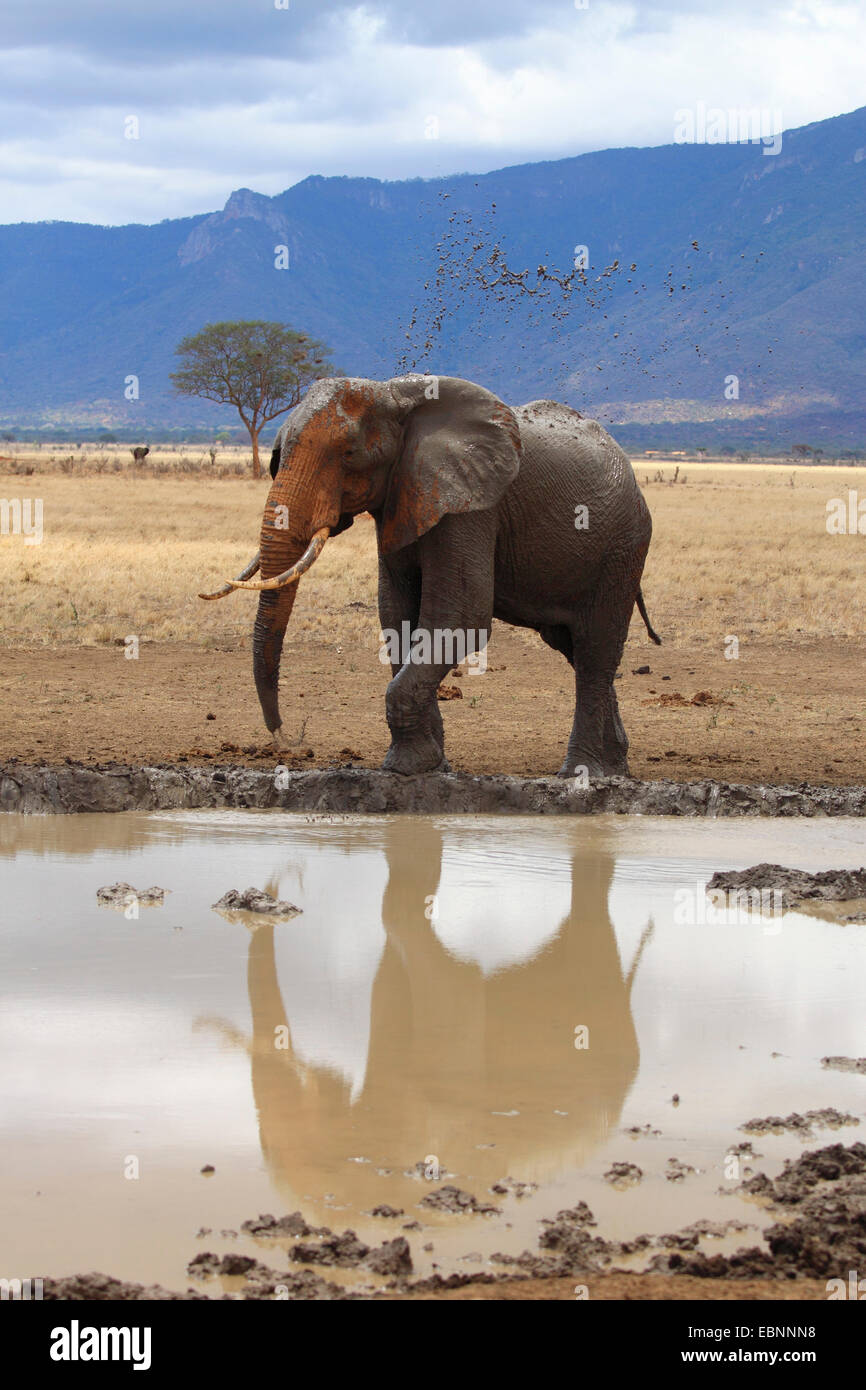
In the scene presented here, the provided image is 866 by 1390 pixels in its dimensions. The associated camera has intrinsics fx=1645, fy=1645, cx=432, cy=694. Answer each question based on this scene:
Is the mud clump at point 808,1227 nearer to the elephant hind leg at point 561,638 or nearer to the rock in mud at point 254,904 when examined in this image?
the rock in mud at point 254,904

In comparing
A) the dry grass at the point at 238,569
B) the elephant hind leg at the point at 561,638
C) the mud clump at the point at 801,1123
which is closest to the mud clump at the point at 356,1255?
the mud clump at the point at 801,1123

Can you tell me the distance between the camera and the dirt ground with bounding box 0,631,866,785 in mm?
11078

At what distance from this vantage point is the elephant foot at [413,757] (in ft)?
31.9

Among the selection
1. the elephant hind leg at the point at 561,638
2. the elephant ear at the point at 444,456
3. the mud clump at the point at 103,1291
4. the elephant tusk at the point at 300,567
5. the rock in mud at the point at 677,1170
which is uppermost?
the elephant ear at the point at 444,456

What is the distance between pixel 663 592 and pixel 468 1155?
16.7 meters

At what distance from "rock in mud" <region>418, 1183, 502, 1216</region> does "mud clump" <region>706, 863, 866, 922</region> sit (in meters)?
3.75

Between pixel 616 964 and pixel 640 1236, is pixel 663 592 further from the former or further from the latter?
pixel 640 1236

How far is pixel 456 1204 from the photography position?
4336 millimetres

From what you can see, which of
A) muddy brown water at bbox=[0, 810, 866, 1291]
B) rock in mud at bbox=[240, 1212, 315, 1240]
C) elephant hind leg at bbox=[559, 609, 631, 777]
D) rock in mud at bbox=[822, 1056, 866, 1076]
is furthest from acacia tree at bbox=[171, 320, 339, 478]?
rock in mud at bbox=[240, 1212, 315, 1240]

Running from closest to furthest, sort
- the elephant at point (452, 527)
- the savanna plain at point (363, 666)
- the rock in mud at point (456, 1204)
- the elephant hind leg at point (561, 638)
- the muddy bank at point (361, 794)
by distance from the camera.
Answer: the rock in mud at point (456, 1204)
the elephant at point (452, 527)
the muddy bank at point (361, 794)
the elephant hind leg at point (561, 638)
the savanna plain at point (363, 666)

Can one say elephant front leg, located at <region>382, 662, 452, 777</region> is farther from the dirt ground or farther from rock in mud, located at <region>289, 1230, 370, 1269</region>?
rock in mud, located at <region>289, 1230, 370, 1269</region>

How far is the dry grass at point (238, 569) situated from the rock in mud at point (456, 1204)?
12363 mm
